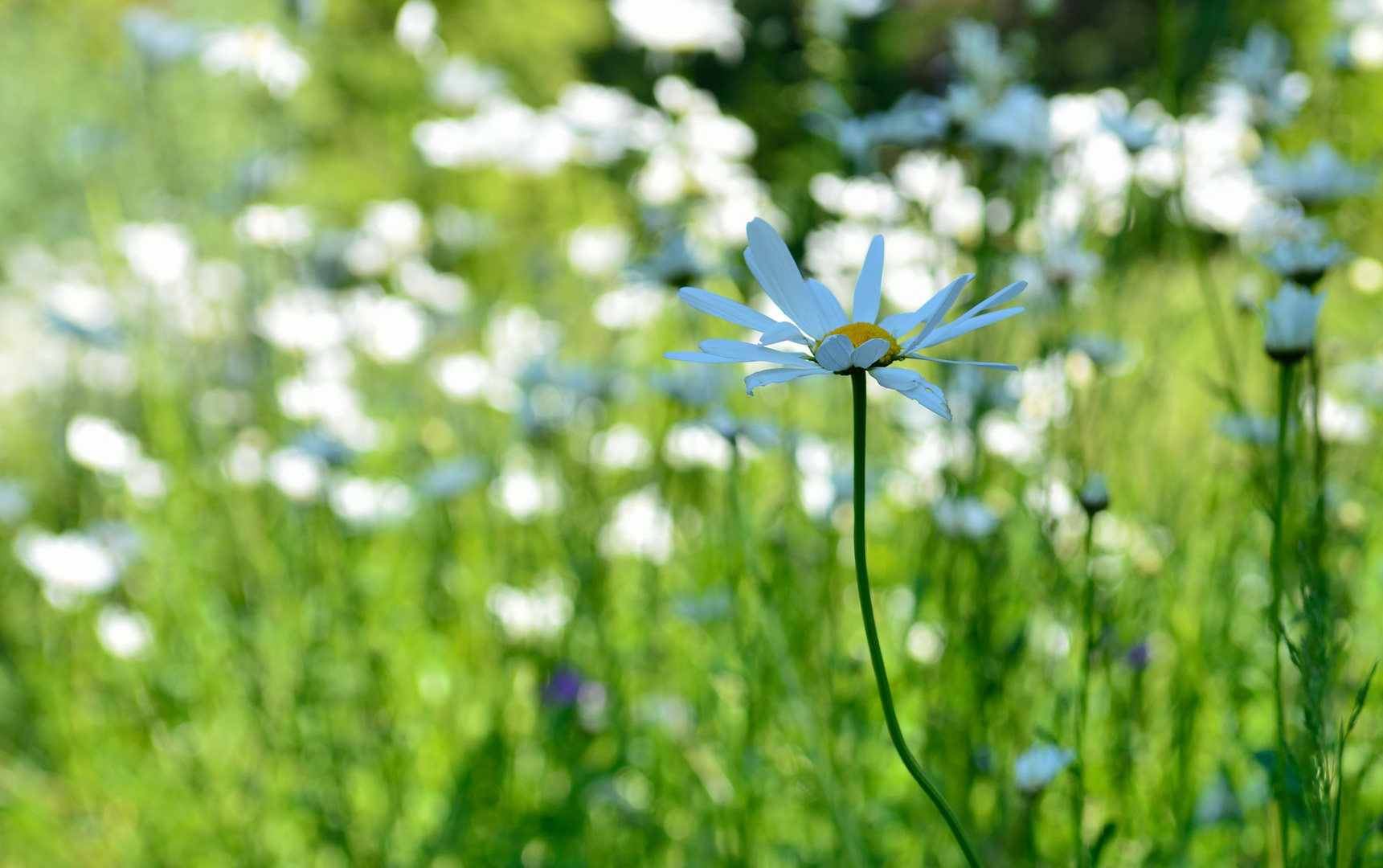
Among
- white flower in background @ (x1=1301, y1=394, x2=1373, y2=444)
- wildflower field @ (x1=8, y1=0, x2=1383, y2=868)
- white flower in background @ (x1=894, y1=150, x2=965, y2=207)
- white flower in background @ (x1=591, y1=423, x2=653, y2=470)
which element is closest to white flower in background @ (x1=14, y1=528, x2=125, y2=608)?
wildflower field @ (x1=8, y1=0, x2=1383, y2=868)

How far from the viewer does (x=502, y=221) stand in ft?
15.0

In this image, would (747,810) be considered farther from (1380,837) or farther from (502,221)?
(502,221)

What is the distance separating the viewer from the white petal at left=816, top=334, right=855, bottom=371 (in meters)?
0.34

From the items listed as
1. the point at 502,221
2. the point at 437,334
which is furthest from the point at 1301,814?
the point at 502,221

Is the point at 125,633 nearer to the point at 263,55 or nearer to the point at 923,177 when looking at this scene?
the point at 263,55

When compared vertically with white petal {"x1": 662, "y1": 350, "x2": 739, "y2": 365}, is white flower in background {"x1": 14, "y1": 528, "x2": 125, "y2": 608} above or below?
below

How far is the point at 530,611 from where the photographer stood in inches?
45.4

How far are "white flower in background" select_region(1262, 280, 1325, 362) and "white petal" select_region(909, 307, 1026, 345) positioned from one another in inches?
10.1

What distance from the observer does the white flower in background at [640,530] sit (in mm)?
1233

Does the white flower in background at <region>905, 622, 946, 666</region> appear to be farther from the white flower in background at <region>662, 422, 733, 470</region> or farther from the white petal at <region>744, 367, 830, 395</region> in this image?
the white petal at <region>744, 367, 830, 395</region>

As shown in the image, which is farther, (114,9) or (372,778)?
(114,9)

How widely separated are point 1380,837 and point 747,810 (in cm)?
53

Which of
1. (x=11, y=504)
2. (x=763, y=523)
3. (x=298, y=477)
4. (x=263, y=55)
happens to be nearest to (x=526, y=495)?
(x=298, y=477)

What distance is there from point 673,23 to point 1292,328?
1.08 m
